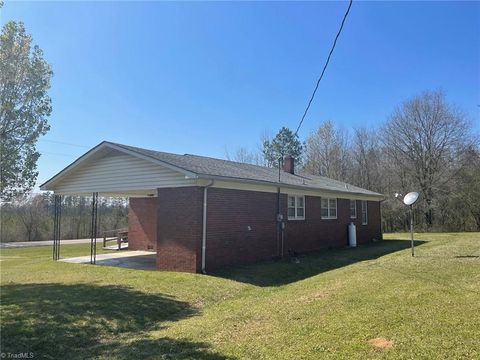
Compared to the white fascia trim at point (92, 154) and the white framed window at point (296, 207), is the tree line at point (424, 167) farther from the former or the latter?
the white fascia trim at point (92, 154)

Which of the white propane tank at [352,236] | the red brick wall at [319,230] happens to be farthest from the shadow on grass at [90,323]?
the white propane tank at [352,236]

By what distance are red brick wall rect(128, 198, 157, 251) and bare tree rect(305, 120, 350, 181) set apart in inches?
893

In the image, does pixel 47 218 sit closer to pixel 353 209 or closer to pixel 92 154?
pixel 92 154

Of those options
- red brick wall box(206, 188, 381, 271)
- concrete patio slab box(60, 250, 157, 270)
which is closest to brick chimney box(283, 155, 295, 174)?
red brick wall box(206, 188, 381, 271)

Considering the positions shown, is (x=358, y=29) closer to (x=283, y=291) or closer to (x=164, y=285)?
(x=283, y=291)

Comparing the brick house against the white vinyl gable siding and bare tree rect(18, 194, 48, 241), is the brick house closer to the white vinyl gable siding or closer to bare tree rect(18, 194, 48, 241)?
the white vinyl gable siding

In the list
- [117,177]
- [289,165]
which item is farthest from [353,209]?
[117,177]

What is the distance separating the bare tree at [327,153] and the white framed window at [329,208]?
19227 mm

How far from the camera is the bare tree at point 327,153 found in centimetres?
3838

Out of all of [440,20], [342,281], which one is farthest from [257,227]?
[440,20]

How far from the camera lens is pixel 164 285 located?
9688 mm

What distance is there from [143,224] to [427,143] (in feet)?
81.3

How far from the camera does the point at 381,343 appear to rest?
4.94 metres

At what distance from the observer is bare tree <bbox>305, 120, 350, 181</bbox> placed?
38375mm
